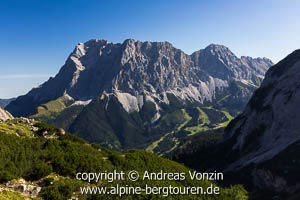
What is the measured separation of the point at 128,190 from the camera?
90.7m

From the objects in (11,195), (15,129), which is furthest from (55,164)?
(15,129)

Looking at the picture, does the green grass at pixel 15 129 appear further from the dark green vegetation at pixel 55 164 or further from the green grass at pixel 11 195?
the green grass at pixel 11 195

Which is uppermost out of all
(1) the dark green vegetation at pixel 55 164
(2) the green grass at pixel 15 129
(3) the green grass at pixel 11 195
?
(2) the green grass at pixel 15 129

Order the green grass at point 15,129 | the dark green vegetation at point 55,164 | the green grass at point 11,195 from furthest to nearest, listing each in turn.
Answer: the green grass at point 15,129
the dark green vegetation at point 55,164
the green grass at point 11,195

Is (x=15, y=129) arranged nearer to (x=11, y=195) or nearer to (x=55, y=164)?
(x=55, y=164)

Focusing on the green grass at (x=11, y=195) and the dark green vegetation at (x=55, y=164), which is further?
the dark green vegetation at (x=55, y=164)

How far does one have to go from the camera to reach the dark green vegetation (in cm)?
8244

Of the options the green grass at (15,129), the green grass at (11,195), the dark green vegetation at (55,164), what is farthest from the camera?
the green grass at (15,129)

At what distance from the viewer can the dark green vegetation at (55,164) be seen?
82.4 m

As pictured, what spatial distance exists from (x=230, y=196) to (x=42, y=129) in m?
83.4

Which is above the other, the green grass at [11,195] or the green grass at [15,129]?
the green grass at [15,129]

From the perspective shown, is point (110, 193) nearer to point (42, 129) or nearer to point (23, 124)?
point (42, 129)

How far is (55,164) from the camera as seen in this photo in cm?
9569

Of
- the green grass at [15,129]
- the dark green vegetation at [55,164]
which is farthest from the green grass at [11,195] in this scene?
the green grass at [15,129]
